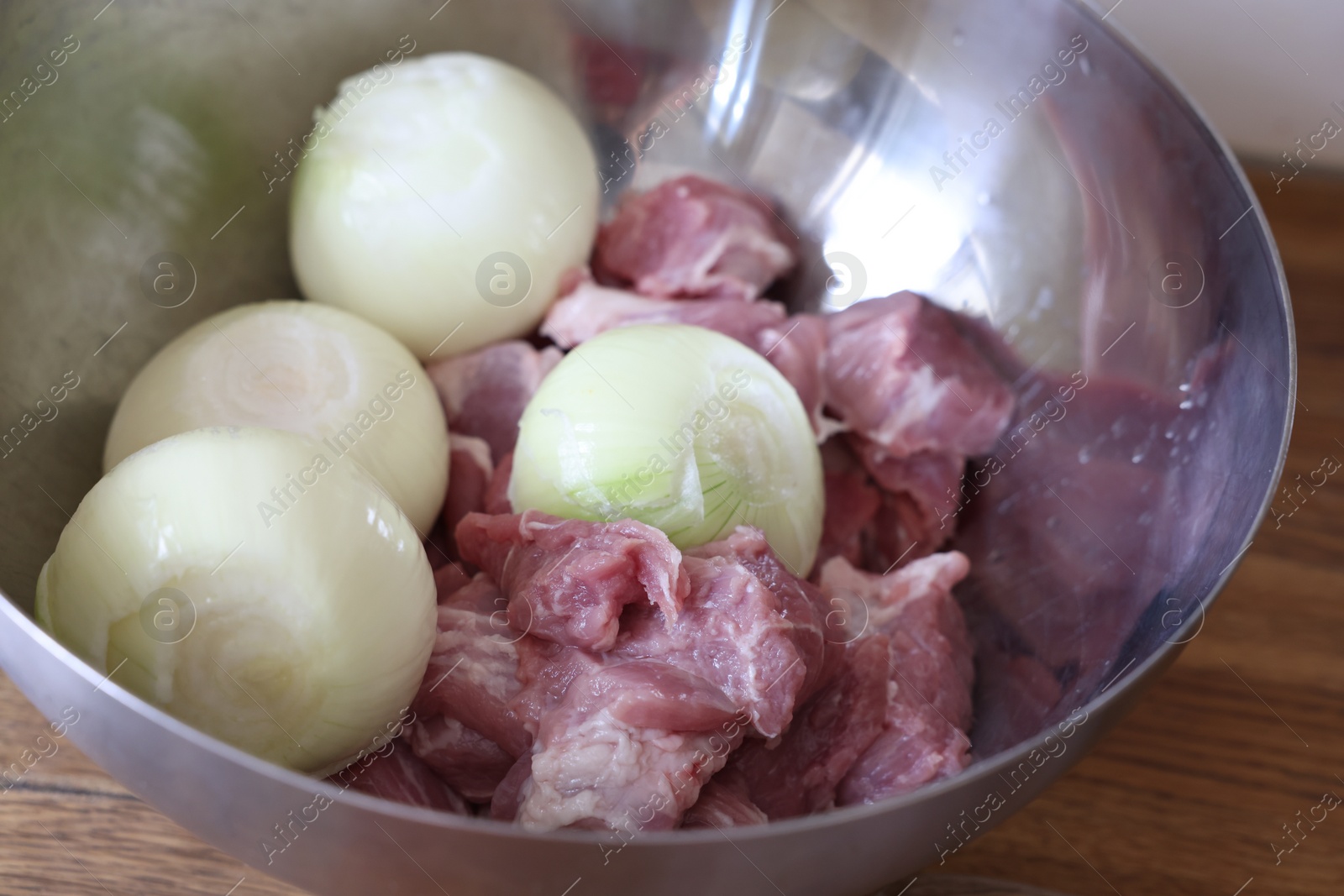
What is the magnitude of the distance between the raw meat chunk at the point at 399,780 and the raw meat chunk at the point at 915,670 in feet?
1.44

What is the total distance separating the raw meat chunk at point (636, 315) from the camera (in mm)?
1430

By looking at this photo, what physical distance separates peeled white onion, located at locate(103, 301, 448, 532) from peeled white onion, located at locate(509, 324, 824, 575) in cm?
14

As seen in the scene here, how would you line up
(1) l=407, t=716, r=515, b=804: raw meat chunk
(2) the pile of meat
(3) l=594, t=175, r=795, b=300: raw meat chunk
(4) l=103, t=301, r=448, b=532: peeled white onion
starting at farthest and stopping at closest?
(3) l=594, t=175, r=795, b=300: raw meat chunk < (4) l=103, t=301, r=448, b=532: peeled white onion < (1) l=407, t=716, r=515, b=804: raw meat chunk < (2) the pile of meat

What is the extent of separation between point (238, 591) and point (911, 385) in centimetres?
90

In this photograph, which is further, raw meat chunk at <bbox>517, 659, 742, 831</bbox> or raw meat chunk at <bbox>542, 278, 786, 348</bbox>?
raw meat chunk at <bbox>542, 278, 786, 348</bbox>

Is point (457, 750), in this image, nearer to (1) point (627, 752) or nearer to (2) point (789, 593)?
(1) point (627, 752)

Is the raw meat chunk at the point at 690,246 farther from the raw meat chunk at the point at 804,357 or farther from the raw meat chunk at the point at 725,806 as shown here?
the raw meat chunk at the point at 725,806

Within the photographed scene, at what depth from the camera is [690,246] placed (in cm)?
152

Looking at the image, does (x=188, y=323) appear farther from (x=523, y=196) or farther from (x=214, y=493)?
(x=214, y=493)

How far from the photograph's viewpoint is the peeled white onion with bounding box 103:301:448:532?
1.20 m

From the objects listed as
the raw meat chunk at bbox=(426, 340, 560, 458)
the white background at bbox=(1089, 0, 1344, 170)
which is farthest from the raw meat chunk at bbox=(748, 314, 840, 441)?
the white background at bbox=(1089, 0, 1344, 170)

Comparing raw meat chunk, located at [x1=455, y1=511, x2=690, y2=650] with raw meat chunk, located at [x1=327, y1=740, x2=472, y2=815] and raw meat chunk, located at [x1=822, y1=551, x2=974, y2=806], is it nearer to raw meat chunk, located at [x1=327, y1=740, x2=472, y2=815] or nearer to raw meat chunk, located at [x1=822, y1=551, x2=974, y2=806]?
raw meat chunk, located at [x1=327, y1=740, x2=472, y2=815]

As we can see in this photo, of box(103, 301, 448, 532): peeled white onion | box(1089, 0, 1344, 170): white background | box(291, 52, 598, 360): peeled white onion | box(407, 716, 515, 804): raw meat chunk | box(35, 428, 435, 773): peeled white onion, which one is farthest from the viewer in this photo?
box(1089, 0, 1344, 170): white background

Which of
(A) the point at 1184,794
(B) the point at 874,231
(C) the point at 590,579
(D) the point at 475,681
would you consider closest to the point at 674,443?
(C) the point at 590,579
